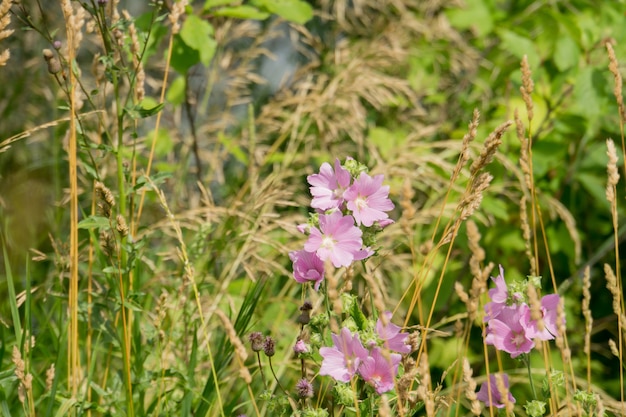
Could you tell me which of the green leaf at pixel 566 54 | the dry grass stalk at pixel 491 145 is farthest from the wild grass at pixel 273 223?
the green leaf at pixel 566 54

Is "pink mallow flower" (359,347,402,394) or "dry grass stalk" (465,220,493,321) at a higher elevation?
"dry grass stalk" (465,220,493,321)

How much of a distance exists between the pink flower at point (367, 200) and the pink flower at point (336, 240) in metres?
0.04

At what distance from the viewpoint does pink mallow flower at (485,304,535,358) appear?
131cm

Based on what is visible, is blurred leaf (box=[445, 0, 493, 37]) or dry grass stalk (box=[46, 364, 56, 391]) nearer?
dry grass stalk (box=[46, 364, 56, 391])

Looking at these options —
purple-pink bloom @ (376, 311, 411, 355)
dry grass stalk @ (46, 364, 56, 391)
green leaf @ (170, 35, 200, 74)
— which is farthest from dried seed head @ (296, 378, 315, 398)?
green leaf @ (170, 35, 200, 74)

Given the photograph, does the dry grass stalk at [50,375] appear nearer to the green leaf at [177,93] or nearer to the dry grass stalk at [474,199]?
the dry grass stalk at [474,199]

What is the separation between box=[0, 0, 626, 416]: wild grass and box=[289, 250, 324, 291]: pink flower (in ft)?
0.20

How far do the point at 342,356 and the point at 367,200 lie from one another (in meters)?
0.26

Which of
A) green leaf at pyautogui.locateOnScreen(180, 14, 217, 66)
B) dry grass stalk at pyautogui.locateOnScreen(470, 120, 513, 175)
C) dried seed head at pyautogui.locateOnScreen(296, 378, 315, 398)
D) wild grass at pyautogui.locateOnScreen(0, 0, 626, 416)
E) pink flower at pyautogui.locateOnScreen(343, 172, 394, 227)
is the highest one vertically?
dry grass stalk at pyautogui.locateOnScreen(470, 120, 513, 175)

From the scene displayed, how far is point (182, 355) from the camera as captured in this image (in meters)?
1.86

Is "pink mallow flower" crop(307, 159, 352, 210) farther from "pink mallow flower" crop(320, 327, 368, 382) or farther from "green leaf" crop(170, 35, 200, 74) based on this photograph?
"green leaf" crop(170, 35, 200, 74)

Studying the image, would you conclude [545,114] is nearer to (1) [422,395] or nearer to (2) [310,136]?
(2) [310,136]

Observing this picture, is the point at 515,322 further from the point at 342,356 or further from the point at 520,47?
the point at 520,47

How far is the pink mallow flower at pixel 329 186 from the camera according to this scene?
128 cm
